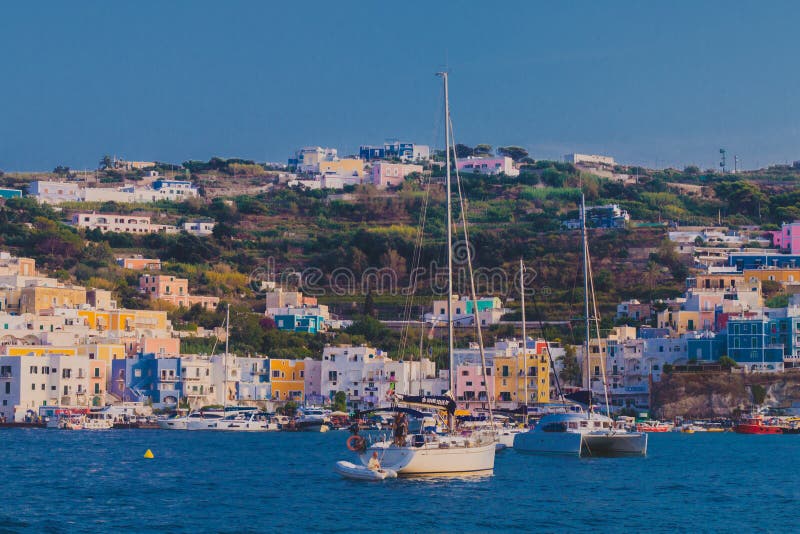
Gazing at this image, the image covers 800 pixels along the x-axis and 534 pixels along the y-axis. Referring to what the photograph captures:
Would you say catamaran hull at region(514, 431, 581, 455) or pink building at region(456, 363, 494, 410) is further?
pink building at region(456, 363, 494, 410)

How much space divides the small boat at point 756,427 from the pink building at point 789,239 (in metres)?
39.8

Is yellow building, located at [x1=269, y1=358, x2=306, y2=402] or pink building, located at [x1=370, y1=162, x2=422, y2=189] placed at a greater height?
pink building, located at [x1=370, y1=162, x2=422, y2=189]

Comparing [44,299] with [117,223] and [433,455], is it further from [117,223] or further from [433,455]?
[433,455]

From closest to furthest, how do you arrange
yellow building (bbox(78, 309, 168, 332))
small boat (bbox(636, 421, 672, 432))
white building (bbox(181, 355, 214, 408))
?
small boat (bbox(636, 421, 672, 432)), white building (bbox(181, 355, 214, 408)), yellow building (bbox(78, 309, 168, 332))

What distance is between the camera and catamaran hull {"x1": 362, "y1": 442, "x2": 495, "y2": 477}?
37.8 meters

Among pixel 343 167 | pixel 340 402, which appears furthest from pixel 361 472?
pixel 343 167

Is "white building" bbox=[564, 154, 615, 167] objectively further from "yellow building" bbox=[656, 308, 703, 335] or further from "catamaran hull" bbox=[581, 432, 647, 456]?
"catamaran hull" bbox=[581, 432, 647, 456]

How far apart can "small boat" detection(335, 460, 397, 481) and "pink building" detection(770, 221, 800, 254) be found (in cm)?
7356

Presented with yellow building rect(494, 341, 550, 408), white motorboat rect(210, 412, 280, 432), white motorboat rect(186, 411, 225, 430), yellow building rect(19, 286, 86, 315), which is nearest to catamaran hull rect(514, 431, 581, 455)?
white motorboat rect(210, 412, 280, 432)

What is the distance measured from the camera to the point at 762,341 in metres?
76.6

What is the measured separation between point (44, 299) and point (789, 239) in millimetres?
52237

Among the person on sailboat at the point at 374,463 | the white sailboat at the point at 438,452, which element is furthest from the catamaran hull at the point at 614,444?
the person on sailboat at the point at 374,463

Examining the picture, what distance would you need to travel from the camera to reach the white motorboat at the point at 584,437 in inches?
1924

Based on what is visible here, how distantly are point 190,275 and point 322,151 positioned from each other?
7120cm
